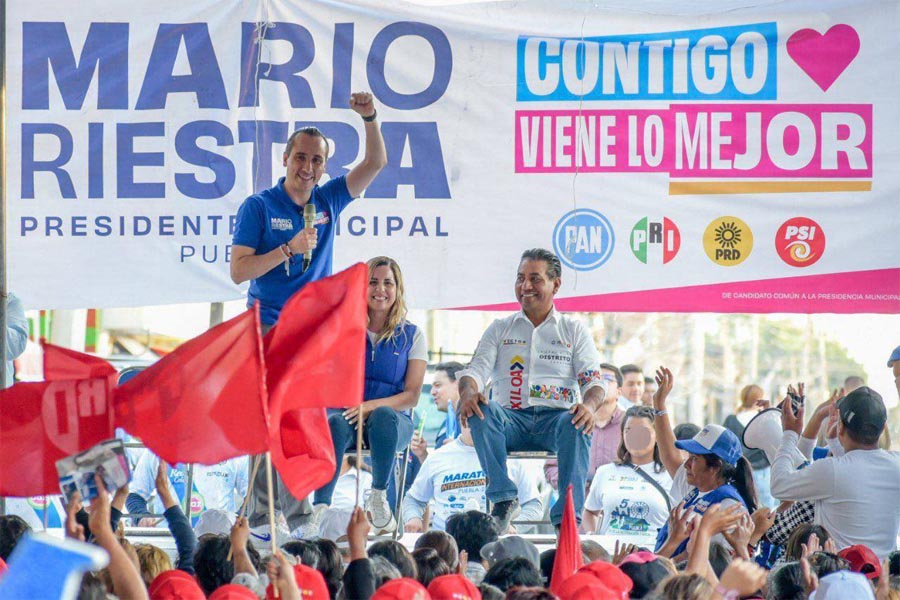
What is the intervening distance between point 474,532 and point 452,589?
1.64 m

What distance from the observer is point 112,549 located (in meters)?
4.32

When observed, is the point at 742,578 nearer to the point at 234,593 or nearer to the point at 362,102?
the point at 234,593

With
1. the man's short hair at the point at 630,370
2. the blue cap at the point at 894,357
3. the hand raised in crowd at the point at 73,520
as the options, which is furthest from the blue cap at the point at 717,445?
the man's short hair at the point at 630,370

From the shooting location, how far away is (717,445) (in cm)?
A: 638

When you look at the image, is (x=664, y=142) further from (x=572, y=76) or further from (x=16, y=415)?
(x=16, y=415)

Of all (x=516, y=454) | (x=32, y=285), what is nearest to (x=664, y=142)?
(x=516, y=454)

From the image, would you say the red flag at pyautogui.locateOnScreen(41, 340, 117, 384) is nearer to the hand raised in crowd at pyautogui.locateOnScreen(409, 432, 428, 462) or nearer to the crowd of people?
the crowd of people

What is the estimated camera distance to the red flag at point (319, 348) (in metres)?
5.47

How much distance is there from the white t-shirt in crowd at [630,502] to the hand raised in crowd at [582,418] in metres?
0.91

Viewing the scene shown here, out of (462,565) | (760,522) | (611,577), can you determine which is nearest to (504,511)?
(462,565)

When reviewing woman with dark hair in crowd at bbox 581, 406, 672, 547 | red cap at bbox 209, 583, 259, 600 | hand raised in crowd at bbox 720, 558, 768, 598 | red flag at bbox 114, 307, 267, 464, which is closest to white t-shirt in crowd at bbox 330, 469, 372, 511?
woman with dark hair in crowd at bbox 581, 406, 672, 547

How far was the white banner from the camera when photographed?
8078 mm

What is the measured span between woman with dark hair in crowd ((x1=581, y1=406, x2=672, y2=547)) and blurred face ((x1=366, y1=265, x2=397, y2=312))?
5.19 feet

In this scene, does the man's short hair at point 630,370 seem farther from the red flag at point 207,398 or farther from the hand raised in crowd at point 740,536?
the red flag at point 207,398
